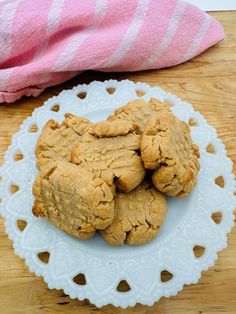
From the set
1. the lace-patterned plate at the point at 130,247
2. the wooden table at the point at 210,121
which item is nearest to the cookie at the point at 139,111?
the lace-patterned plate at the point at 130,247

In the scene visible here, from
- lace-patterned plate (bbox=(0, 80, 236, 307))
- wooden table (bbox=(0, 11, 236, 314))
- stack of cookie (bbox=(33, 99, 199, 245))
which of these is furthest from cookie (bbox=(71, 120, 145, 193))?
wooden table (bbox=(0, 11, 236, 314))

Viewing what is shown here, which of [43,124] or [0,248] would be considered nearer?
[0,248]

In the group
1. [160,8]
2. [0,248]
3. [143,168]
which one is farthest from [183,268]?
[160,8]

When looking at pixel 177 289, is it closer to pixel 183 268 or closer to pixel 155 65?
pixel 183 268

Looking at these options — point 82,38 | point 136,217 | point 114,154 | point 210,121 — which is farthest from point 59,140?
point 210,121

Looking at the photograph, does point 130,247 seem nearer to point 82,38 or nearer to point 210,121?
point 210,121

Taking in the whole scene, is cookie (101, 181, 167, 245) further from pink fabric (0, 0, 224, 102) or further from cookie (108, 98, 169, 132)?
pink fabric (0, 0, 224, 102)

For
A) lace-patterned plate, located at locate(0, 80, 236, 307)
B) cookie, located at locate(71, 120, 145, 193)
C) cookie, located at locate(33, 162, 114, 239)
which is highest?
cookie, located at locate(71, 120, 145, 193)
